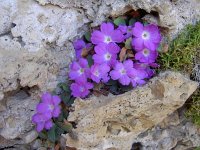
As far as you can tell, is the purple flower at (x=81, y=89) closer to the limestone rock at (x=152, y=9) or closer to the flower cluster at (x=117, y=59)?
the flower cluster at (x=117, y=59)

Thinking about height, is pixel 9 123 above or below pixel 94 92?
below

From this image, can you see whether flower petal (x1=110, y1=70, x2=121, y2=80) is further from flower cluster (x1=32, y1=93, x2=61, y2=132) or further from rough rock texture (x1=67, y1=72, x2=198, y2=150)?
flower cluster (x1=32, y1=93, x2=61, y2=132)

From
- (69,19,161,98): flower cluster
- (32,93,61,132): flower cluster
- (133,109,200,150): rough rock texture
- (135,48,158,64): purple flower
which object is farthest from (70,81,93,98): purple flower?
(133,109,200,150): rough rock texture

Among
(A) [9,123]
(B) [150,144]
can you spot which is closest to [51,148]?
(A) [9,123]

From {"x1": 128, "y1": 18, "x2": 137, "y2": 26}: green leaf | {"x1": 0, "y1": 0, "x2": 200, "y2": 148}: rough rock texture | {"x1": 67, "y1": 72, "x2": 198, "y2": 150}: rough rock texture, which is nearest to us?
{"x1": 67, "y1": 72, "x2": 198, "y2": 150}: rough rock texture

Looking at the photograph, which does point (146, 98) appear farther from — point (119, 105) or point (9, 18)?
point (9, 18)

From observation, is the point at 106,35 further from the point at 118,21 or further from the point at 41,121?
the point at 41,121
